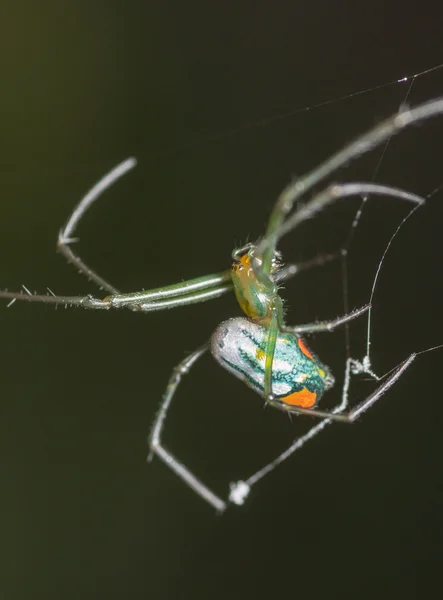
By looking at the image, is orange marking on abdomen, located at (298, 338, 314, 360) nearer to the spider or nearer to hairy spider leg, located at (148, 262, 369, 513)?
the spider

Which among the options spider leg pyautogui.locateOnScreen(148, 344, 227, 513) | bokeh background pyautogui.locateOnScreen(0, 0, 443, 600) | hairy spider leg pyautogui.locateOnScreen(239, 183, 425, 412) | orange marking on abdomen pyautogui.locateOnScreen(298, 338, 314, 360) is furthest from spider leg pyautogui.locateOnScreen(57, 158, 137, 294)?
bokeh background pyautogui.locateOnScreen(0, 0, 443, 600)

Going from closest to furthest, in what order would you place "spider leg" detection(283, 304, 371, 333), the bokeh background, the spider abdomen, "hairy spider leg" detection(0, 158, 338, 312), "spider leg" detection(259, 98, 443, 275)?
"spider leg" detection(259, 98, 443, 275), "spider leg" detection(283, 304, 371, 333), the spider abdomen, "hairy spider leg" detection(0, 158, 338, 312), the bokeh background

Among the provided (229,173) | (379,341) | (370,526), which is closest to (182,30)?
(229,173)

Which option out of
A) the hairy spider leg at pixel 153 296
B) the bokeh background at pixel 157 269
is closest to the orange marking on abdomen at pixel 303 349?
the hairy spider leg at pixel 153 296

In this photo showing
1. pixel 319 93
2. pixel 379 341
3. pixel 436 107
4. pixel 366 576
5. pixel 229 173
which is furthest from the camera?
pixel 229 173

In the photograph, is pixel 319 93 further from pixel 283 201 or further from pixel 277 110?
pixel 283 201

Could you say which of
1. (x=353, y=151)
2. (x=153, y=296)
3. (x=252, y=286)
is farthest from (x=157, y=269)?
(x=353, y=151)

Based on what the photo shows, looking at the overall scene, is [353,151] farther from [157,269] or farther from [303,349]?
[157,269]
